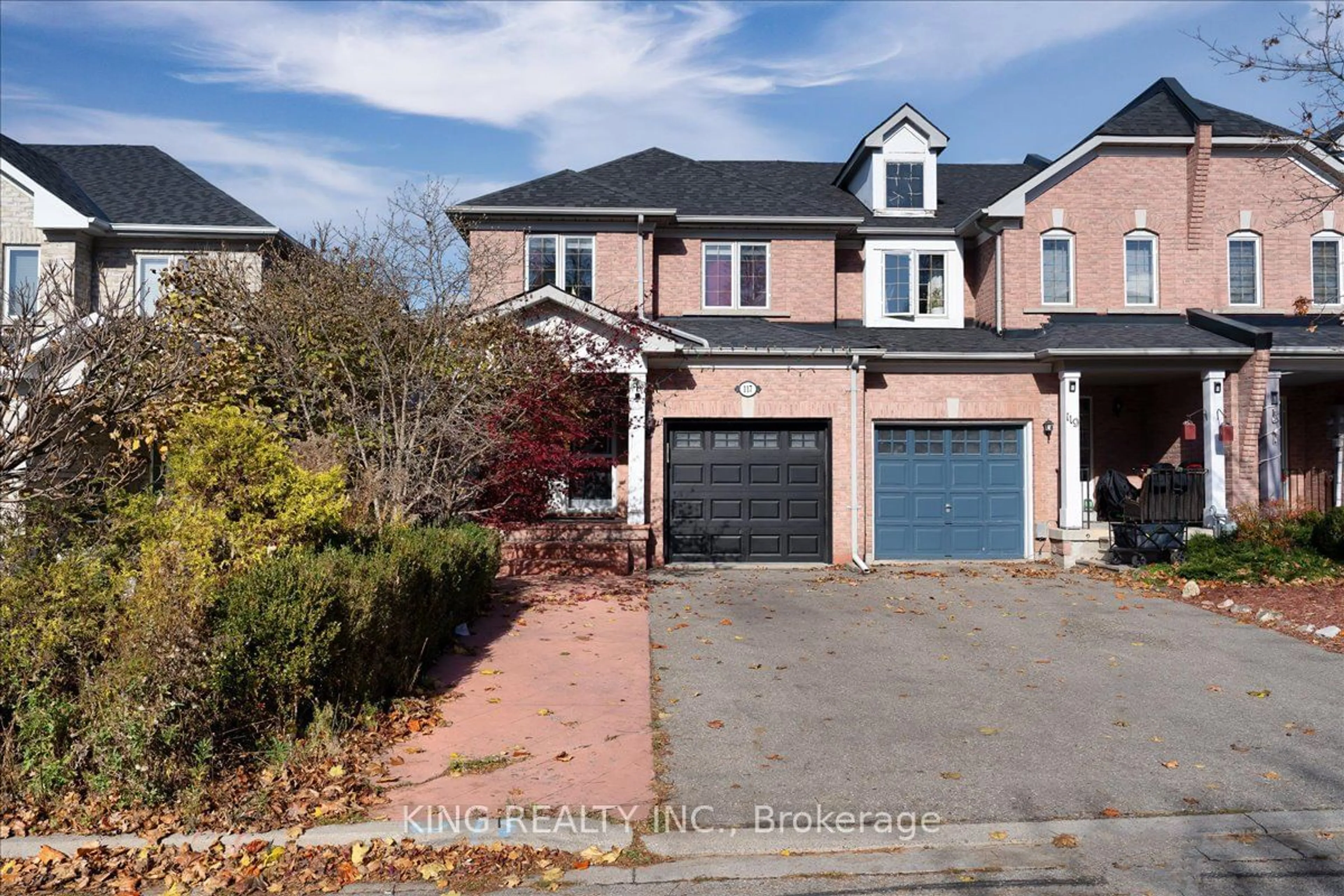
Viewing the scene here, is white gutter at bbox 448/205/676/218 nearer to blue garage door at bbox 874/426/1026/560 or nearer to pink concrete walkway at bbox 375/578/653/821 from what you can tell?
blue garage door at bbox 874/426/1026/560

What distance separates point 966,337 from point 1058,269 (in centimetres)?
249

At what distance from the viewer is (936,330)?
19203 mm

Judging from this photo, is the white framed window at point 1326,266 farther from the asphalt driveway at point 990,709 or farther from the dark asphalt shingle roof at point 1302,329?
the asphalt driveway at point 990,709

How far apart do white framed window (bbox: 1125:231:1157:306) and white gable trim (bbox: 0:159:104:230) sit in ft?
67.8

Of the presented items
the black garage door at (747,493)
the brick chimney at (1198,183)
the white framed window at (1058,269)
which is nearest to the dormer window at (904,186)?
the white framed window at (1058,269)

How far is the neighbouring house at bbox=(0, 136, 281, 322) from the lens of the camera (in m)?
19.0

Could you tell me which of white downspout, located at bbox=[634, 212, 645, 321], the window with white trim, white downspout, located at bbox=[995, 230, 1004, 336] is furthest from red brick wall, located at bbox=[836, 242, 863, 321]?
white downspout, located at bbox=[634, 212, 645, 321]

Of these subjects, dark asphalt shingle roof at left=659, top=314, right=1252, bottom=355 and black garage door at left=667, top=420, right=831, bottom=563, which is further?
black garage door at left=667, top=420, right=831, bottom=563

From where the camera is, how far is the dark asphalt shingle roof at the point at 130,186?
19781 millimetres

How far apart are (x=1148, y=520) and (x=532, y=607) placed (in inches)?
392

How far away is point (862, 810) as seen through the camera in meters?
5.69

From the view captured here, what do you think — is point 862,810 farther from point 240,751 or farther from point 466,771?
point 240,751

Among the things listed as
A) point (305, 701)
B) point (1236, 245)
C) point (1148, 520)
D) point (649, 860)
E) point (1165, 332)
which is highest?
point (1236, 245)

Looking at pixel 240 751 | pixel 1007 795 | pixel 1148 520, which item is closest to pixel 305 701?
pixel 240 751
